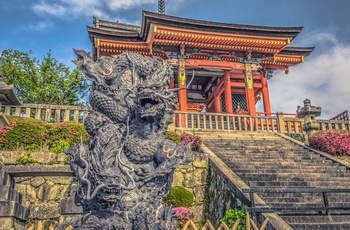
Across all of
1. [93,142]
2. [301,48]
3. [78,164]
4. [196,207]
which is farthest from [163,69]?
[301,48]

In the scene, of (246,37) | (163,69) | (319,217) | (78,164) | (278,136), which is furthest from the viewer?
(246,37)

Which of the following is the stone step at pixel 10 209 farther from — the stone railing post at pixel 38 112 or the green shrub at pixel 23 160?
the stone railing post at pixel 38 112

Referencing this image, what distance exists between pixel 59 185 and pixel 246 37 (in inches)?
444

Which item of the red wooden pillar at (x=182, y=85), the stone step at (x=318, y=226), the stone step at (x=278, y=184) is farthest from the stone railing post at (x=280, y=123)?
the stone step at (x=318, y=226)

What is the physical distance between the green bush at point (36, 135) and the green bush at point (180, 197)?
2892 mm

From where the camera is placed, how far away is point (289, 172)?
8.20 metres

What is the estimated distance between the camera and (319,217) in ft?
19.5

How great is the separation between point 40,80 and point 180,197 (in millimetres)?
13484

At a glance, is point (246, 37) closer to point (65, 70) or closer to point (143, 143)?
point (65, 70)

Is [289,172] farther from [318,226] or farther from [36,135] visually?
[36,135]

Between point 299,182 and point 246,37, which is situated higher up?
point 246,37

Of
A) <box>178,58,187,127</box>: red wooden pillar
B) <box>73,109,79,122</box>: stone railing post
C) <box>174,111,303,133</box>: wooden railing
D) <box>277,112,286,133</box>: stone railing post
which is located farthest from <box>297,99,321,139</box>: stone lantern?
<box>73,109,79,122</box>: stone railing post

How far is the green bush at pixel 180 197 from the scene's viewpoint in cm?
728

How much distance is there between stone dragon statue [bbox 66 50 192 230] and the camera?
243 cm
